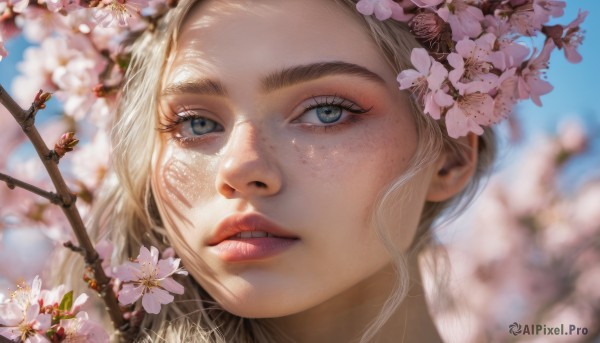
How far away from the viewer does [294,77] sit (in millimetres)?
1927

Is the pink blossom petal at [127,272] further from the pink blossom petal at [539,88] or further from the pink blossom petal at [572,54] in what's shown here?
the pink blossom petal at [572,54]

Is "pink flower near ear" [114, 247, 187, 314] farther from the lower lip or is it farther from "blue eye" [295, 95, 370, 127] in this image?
"blue eye" [295, 95, 370, 127]

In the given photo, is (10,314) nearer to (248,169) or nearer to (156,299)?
(156,299)

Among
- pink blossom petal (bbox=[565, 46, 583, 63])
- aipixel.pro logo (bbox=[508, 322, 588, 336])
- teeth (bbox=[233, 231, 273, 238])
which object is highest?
pink blossom petal (bbox=[565, 46, 583, 63])

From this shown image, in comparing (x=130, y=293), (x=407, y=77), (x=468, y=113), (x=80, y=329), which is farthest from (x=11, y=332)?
(x=468, y=113)

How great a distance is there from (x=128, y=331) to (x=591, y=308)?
104 inches

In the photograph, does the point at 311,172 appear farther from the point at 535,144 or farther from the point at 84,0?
the point at 535,144

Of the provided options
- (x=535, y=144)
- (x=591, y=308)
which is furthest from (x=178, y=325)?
(x=535, y=144)

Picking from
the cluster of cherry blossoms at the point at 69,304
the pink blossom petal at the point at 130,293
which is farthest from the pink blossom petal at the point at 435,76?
the pink blossom petal at the point at 130,293

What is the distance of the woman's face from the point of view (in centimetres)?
187

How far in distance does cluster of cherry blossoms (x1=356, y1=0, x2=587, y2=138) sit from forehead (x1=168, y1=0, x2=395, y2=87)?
79 mm

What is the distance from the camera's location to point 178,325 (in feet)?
7.10

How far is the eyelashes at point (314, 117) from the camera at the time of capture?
77.7 inches

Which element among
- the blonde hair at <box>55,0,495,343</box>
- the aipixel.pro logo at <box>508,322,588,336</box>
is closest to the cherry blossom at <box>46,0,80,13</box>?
the blonde hair at <box>55,0,495,343</box>
